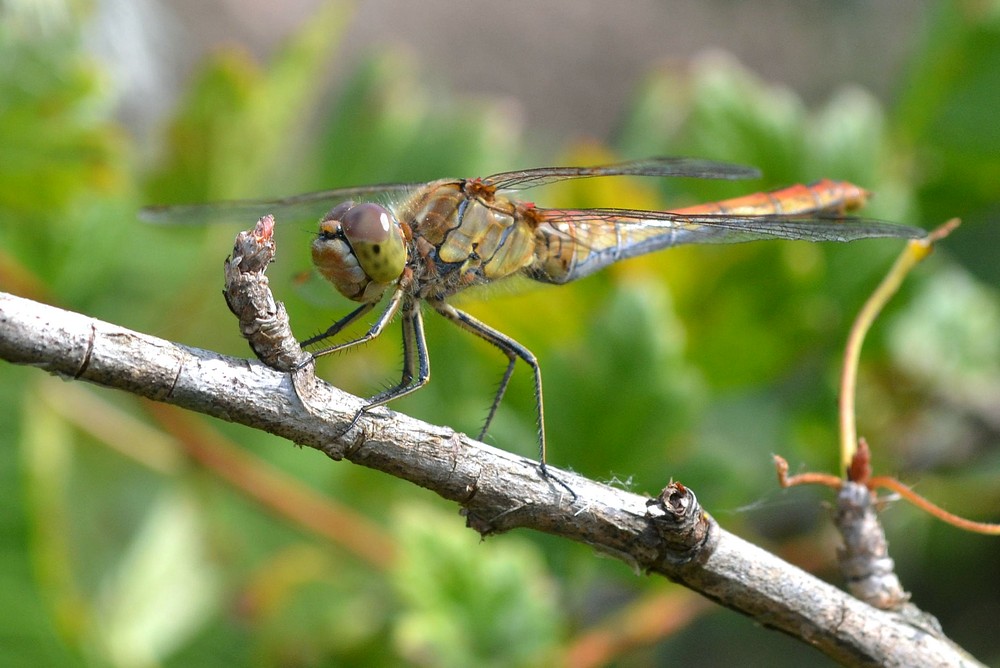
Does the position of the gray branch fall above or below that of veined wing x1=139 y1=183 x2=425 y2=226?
below

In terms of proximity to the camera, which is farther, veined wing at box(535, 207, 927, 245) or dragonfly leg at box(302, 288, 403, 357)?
veined wing at box(535, 207, 927, 245)

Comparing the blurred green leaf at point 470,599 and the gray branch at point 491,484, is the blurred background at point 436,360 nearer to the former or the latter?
the blurred green leaf at point 470,599

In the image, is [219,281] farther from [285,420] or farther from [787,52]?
[787,52]

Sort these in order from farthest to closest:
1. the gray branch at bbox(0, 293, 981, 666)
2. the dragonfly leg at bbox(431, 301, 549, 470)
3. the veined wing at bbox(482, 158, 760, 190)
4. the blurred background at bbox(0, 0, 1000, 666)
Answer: the blurred background at bbox(0, 0, 1000, 666), the veined wing at bbox(482, 158, 760, 190), the dragonfly leg at bbox(431, 301, 549, 470), the gray branch at bbox(0, 293, 981, 666)

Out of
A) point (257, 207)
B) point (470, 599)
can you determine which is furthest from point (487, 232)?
point (470, 599)

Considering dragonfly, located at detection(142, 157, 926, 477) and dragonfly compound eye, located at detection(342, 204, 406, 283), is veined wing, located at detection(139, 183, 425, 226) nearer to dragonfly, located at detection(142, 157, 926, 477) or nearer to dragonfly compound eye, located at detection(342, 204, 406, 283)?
dragonfly, located at detection(142, 157, 926, 477)

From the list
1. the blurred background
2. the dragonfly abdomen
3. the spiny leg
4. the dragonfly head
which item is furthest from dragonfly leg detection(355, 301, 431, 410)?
the dragonfly abdomen

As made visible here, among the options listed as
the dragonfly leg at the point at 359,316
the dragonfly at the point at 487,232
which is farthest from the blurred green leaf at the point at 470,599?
the dragonfly leg at the point at 359,316
